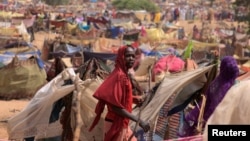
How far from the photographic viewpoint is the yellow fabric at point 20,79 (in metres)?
10.3

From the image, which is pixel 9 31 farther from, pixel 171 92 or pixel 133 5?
pixel 133 5

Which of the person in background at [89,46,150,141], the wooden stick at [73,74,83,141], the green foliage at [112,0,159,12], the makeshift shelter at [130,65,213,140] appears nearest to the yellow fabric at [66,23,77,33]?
the makeshift shelter at [130,65,213,140]

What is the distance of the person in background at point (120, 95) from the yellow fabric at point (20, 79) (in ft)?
22.3

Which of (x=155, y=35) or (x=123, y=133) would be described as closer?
(x=123, y=133)

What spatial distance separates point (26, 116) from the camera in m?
4.75

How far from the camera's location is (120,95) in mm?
3701

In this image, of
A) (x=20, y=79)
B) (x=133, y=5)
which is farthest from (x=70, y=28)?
(x=133, y=5)

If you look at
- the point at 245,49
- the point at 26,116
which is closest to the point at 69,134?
the point at 26,116

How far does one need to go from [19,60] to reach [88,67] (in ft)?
16.7

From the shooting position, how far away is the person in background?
3.69 meters

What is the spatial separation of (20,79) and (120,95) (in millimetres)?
7021

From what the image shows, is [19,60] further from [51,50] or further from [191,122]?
[191,122]

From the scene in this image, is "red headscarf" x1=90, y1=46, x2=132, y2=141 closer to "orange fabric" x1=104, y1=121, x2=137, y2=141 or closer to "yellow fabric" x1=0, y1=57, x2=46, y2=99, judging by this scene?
"orange fabric" x1=104, y1=121, x2=137, y2=141

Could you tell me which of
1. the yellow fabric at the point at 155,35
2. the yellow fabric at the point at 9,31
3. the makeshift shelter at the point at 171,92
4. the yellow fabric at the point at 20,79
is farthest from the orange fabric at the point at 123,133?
the yellow fabric at the point at 155,35
